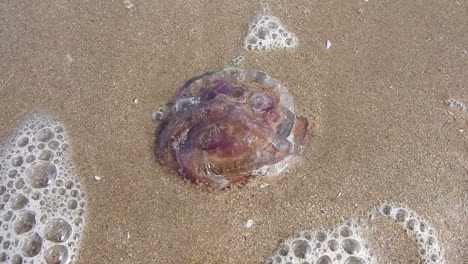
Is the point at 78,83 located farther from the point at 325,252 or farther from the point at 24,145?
the point at 325,252

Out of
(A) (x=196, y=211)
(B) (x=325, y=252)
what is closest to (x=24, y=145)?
(A) (x=196, y=211)

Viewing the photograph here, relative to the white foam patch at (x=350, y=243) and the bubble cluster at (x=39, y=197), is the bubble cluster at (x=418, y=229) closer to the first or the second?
the white foam patch at (x=350, y=243)

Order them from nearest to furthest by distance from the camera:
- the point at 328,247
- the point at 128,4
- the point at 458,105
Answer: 1. the point at 328,247
2. the point at 458,105
3. the point at 128,4

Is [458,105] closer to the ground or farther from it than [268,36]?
closer to the ground

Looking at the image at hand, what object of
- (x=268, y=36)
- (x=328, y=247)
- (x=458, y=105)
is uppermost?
(x=268, y=36)

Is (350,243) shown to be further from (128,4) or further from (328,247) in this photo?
(128,4)

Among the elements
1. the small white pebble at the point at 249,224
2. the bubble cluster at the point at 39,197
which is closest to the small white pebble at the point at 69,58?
the bubble cluster at the point at 39,197

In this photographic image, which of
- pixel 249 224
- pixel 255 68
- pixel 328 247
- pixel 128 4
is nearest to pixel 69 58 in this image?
pixel 128 4

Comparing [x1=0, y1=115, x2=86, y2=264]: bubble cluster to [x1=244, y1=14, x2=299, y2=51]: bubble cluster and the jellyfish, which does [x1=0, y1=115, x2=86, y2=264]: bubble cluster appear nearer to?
the jellyfish
